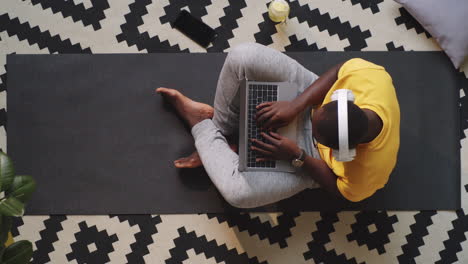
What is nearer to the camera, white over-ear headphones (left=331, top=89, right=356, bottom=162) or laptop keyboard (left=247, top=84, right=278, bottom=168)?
white over-ear headphones (left=331, top=89, right=356, bottom=162)

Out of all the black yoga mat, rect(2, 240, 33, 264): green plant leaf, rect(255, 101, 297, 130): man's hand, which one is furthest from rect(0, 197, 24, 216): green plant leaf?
rect(255, 101, 297, 130): man's hand

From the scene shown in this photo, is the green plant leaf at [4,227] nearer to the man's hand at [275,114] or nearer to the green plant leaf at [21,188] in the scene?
the green plant leaf at [21,188]

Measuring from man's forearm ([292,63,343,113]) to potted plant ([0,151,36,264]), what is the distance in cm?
87

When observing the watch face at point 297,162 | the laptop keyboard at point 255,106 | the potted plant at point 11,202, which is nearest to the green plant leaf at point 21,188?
the potted plant at point 11,202

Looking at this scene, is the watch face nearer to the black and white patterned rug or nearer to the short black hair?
the short black hair

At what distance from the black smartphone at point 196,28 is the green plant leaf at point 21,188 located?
0.93 m

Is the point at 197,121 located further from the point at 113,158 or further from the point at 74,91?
the point at 74,91

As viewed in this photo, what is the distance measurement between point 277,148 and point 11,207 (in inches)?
32.3

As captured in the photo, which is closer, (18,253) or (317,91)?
(18,253)

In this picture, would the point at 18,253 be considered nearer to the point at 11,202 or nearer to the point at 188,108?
the point at 11,202

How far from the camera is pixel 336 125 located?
116cm

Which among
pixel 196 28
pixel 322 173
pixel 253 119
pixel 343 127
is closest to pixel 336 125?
pixel 343 127

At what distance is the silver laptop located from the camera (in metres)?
1.57

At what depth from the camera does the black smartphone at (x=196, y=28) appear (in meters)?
1.90
